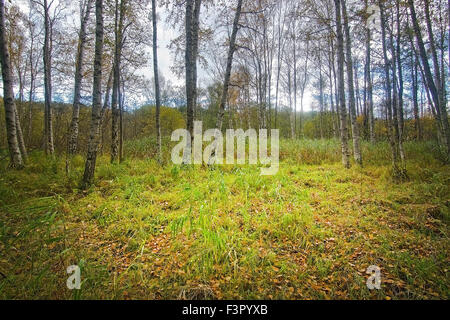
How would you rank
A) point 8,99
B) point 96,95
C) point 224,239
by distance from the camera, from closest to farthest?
1. point 224,239
2. point 96,95
3. point 8,99

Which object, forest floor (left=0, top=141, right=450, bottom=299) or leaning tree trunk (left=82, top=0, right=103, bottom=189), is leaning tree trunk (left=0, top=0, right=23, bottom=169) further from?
leaning tree trunk (left=82, top=0, right=103, bottom=189)

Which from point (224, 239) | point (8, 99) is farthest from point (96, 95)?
point (224, 239)

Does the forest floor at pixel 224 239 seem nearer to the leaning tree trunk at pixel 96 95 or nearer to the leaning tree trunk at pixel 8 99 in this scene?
the leaning tree trunk at pixel 96 95

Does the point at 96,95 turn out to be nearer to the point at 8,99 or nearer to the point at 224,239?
the point at 8,99

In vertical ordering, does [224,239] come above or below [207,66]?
below

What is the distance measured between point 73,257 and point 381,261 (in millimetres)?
4124

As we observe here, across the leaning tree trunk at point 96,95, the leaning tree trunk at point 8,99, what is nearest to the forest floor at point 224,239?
the leaning tree trunk at point 96,95

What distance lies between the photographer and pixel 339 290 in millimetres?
1973

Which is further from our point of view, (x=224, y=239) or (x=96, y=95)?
(x=96, y=95)

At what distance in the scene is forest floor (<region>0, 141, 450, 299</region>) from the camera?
196cm

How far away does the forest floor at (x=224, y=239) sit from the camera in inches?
77.4

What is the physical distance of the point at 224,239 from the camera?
2607 mm

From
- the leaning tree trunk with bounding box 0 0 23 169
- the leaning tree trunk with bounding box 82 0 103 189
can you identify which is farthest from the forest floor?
the leaning tree trunk with bounding box 0 0 23 169
